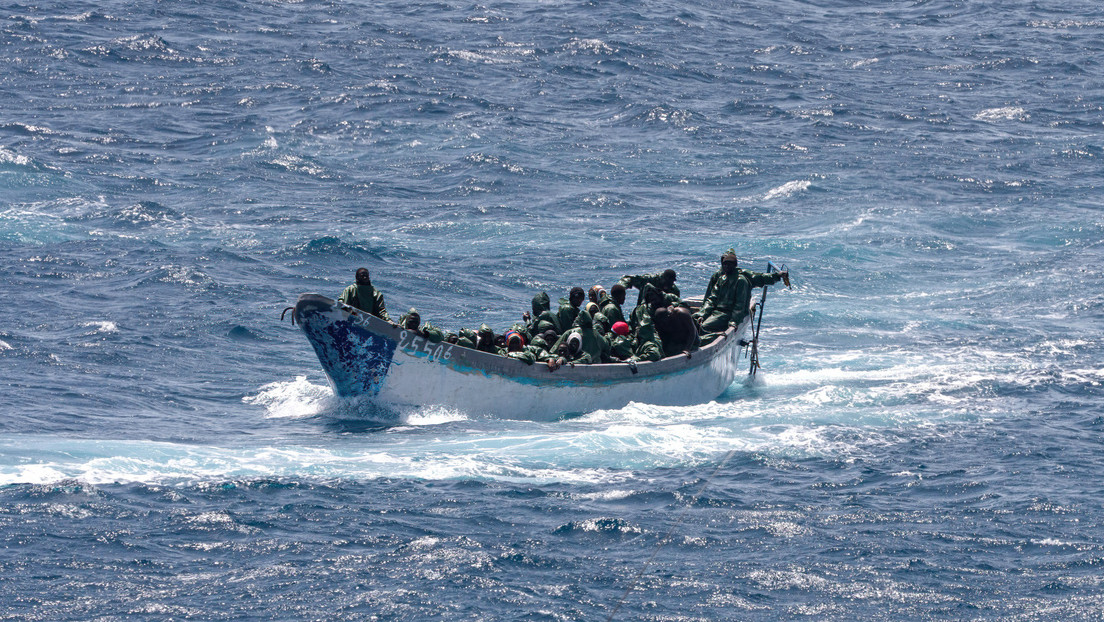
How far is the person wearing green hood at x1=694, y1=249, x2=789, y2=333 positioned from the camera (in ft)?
90.7

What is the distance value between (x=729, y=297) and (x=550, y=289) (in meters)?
8.64

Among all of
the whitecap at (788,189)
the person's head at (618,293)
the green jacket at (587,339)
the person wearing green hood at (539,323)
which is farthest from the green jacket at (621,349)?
the whitecap at (788,189)

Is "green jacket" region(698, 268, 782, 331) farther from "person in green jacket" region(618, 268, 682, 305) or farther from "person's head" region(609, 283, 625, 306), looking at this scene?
"person's head" region(609, 283, 625, 306)

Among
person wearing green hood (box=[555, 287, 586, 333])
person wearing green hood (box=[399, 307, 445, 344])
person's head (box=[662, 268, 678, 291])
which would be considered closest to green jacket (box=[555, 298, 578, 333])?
person wearing green hood (box=[555, 287, 586, 333])

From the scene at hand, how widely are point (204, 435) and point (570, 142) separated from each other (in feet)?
101

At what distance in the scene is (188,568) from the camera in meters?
17.3

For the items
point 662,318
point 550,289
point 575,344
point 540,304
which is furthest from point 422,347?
point 550,289

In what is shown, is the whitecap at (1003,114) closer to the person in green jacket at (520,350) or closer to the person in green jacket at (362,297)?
the person in green jacket at (520,350)

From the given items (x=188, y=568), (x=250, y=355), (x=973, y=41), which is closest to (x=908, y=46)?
(x=973, y=41)

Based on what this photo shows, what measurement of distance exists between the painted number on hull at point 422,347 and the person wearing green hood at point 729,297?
21.6ft

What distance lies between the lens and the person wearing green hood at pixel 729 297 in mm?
27656

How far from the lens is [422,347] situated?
2325cm

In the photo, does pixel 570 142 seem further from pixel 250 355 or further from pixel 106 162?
pixel 250 355

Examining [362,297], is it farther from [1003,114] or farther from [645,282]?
[1003,114]
